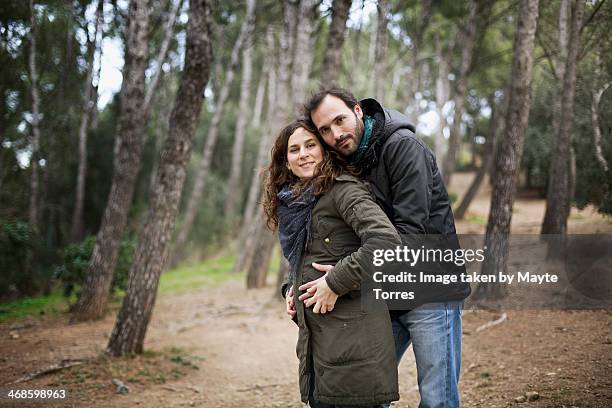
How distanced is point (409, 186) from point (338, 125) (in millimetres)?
554

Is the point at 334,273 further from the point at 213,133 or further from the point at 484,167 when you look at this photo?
the point at 484,167

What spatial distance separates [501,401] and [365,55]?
91.1 ft

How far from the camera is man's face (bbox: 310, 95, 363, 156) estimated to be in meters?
2.77

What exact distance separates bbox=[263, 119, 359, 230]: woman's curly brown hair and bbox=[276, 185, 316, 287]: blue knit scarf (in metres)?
0.05

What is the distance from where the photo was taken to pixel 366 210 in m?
2.43

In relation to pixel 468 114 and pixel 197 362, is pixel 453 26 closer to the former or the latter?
pixel 468 114

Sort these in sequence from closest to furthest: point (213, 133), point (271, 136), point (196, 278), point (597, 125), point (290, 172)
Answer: point (290, 172)
point (597, 125)
point (271, 136)
point (196, 278)
point (213, 133)

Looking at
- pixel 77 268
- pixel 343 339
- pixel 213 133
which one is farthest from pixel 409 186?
pixel 213 133

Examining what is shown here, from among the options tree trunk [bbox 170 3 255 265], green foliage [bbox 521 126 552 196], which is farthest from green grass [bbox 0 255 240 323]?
green foliage [bbox 521 126 552 196]

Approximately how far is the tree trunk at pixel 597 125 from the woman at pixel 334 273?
15.7 ft

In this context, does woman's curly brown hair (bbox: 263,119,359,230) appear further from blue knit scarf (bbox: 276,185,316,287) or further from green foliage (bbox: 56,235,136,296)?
green foliage (bbox: 56,235,136,296)

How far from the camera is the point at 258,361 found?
239 inches

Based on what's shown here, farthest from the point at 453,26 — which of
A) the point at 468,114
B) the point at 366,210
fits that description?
the point at 366,210

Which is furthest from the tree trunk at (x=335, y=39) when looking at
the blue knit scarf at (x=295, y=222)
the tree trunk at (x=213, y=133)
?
the tree trunk at (x=213, y=133)
